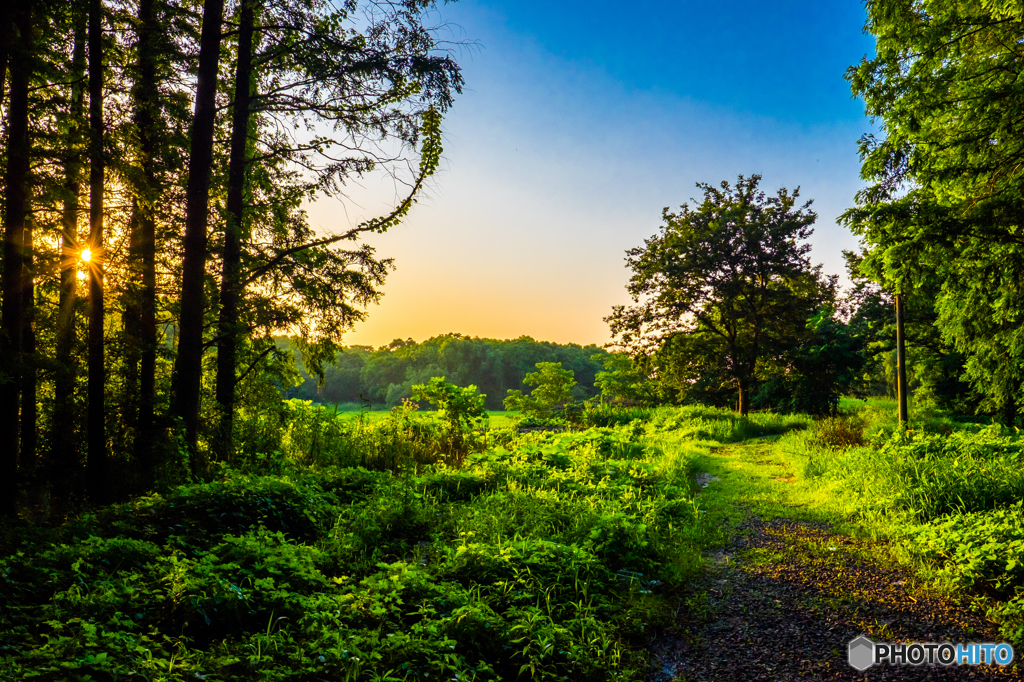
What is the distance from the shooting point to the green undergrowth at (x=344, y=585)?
2664mm

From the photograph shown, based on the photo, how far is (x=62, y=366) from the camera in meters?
4.92

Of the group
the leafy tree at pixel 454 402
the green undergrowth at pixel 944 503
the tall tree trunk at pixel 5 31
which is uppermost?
the tall tree trunk at pixel 5 31

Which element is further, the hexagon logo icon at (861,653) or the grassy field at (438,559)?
the hexagon logo icon at (861,653)

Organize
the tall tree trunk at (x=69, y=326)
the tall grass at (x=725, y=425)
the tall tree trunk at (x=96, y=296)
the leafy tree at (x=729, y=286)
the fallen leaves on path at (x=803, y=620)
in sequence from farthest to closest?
the leafy tree at (x=729, y=286) → the tall grass at (x=725, y=425) → the tall tree trunk at (x=69, y=326) → the tall tree trunk at (x=96, y=296) → the fallen leaves on path at (x=803, y=620)

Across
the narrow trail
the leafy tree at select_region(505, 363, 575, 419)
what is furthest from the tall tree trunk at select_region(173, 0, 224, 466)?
the leafy tree at select_region(505, 363, 575, 419)

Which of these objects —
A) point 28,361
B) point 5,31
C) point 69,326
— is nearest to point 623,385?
point 69,326

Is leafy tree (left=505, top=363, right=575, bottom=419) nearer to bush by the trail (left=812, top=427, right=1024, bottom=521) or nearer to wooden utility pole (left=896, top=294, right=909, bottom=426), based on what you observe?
wooden utility pole (left=896, top=294, right=909, bottom=426)

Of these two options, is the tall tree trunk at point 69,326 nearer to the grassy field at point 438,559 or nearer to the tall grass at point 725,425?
the grassy field at point 438,559

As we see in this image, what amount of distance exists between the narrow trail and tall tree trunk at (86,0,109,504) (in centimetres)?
638

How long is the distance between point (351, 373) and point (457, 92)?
95.5ft

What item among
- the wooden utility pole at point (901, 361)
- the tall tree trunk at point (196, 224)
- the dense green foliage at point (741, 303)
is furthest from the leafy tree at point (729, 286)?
the tall tree trunk at point (196, 224)

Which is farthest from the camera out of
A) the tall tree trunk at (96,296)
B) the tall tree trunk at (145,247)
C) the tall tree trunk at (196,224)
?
the tall tree trunk at (196,224)

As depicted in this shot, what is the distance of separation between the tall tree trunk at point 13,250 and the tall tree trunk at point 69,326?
662mm

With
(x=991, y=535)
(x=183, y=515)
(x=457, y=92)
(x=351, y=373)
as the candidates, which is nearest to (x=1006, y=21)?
(x=991, y=535)
